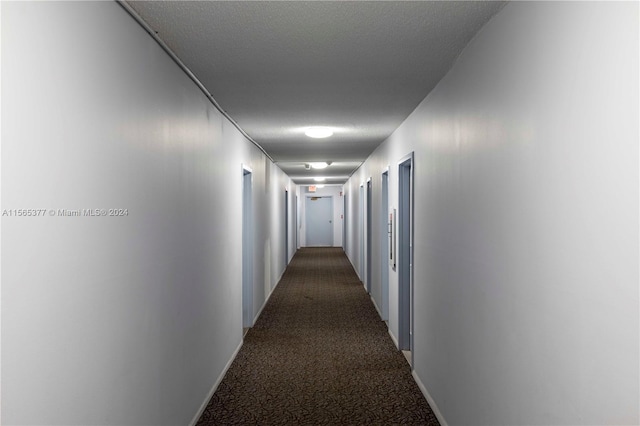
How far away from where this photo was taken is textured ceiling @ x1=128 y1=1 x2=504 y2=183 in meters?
2.06

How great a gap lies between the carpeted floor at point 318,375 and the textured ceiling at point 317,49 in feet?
7.90

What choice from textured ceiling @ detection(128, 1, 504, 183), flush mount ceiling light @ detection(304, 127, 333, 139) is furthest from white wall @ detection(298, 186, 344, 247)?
textured ceiling @ detection(128, 1, 504, 183)

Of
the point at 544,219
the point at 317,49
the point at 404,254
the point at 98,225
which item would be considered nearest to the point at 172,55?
the point at 317,49

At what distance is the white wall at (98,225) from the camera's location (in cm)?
135

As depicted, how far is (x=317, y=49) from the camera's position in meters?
2.56

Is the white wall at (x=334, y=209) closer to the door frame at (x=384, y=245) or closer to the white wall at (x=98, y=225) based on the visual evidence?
the door frame at (x=384, y=245)

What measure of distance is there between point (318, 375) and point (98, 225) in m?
2.97

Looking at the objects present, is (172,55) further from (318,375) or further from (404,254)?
(404,254)

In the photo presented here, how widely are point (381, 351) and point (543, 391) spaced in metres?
3.34

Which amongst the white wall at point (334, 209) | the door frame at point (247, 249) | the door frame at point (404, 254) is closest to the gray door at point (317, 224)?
the white wall at point (334, 209)

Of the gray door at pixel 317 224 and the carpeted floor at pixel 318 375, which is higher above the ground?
the gray door at pixel 317 224

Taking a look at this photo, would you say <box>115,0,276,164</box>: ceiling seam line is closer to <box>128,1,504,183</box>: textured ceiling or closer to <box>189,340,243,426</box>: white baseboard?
<box>128,1,504,183</box>: textured ceiling

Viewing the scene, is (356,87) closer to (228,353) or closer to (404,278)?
(404,278)

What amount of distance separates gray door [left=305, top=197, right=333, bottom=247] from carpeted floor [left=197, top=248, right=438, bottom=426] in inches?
446
